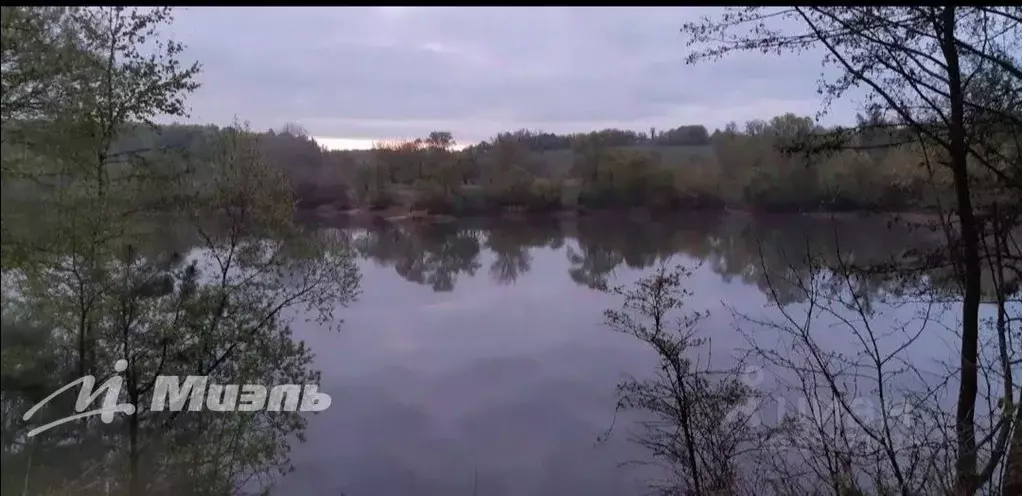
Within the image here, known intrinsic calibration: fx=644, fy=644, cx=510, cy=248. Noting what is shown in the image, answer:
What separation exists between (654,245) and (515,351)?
195 centimetres

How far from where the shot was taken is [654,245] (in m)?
4.89

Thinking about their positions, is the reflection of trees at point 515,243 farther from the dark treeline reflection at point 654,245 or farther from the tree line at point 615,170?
the tree line at point 615,170

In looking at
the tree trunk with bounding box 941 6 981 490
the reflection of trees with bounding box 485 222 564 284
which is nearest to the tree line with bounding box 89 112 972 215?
the tree trunk with bounding box 941 6 981 490

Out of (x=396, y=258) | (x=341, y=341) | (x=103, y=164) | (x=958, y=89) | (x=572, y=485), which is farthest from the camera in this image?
(x=396, y=258)

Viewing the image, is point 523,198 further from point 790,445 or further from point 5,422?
point 5,422

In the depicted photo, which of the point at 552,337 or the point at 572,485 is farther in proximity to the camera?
the point at 552,337

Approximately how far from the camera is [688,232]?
5484 mm

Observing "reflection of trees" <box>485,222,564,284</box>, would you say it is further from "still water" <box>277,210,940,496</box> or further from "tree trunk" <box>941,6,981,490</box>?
"tree trunk" <box>941,6,981,490</box>

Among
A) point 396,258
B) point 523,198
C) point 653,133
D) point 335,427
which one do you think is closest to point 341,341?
point 335,427

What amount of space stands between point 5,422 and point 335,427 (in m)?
3.01

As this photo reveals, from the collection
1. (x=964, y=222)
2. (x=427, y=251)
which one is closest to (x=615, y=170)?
(x=427, y=251)

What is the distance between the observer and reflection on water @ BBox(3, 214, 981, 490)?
360cm

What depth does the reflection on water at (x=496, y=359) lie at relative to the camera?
3.60 metres

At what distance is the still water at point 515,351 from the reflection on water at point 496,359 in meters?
0.01
